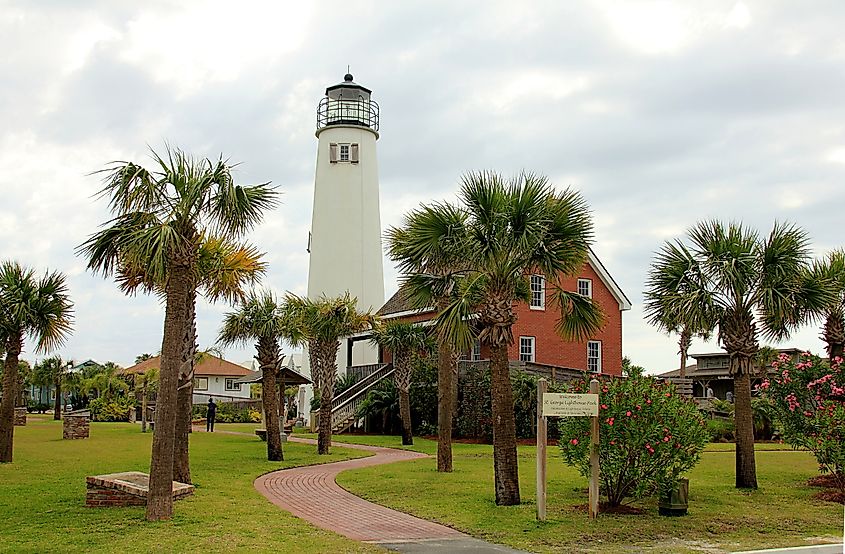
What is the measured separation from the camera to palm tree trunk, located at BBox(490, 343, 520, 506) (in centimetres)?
1431

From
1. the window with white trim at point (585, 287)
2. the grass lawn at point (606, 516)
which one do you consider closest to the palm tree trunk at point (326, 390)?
the grass lawn at point (606, 516)

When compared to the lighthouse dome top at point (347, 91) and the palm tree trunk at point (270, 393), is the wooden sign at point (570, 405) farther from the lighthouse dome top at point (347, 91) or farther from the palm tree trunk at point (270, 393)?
the lighthouse dome top at point (347, 91)

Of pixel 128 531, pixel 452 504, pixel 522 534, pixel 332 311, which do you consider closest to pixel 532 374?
pixel 332 311

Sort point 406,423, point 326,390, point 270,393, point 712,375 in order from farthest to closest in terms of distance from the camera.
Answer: point 712,375 → point 406,423 → point 326,390 → point 270,393

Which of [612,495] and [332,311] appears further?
[332,311]

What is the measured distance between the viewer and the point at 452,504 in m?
14.7

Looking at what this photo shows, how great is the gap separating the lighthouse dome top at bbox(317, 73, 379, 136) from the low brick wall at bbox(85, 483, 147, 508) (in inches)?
1298

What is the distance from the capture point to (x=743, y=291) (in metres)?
17.6

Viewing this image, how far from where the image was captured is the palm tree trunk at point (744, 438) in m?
17.5

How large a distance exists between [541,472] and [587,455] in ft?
4.78

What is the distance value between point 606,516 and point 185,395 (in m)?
8.83

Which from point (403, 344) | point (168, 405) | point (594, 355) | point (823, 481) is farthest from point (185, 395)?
point (594, 355)

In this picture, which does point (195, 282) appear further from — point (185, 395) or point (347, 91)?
point (347, 91)

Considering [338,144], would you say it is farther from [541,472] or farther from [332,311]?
[541,472]
